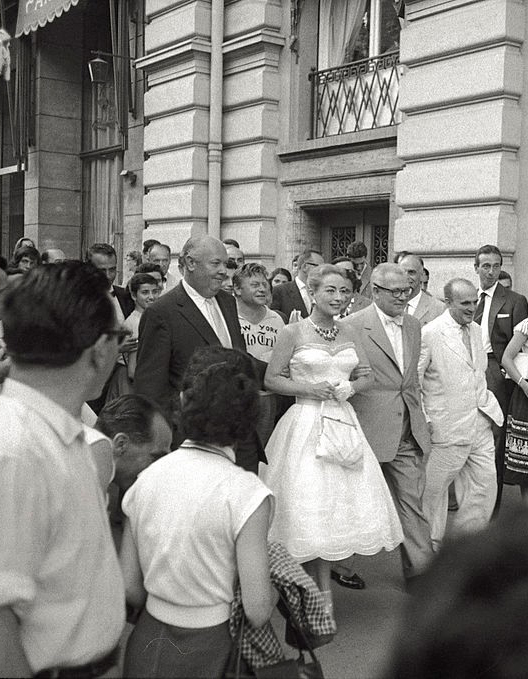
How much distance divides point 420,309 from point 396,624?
19.6 ft

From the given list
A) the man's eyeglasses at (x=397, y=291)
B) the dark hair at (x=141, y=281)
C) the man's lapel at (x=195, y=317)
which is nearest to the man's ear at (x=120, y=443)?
the man's lapel at (x=195, y=317)

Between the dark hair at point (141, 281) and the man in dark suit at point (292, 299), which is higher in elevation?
the dark hair at point (141, 281)

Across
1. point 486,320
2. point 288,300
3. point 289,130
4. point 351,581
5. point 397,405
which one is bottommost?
point 351,581

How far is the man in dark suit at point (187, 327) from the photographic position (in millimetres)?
4539

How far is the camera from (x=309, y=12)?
1066cm

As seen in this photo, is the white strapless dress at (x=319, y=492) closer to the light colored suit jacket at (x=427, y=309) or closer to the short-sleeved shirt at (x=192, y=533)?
the short-sleeved shirt at (x=192, y=533)

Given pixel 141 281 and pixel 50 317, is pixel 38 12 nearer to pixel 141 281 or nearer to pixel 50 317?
pixel 141 281

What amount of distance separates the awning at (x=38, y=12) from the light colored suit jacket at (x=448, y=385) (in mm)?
8893

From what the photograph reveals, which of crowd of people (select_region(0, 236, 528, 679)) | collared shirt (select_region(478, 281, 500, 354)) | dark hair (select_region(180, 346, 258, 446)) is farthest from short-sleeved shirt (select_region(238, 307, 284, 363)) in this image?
dark hair (select_region(180, 346, 258, 446))

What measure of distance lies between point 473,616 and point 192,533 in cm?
178

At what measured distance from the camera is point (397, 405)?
509cm

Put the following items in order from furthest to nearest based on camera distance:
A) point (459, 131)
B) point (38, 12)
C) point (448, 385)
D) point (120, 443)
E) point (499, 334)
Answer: point (38, 12), point (459, 131), point (499, 334), point (448, 385), point (120, 443)

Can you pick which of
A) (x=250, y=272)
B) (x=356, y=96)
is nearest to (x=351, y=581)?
(x=250, y=272)

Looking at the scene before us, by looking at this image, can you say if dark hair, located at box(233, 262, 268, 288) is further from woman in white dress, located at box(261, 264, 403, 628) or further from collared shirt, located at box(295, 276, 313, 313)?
collared shirt, located at box(295, 276, 313, 313)
